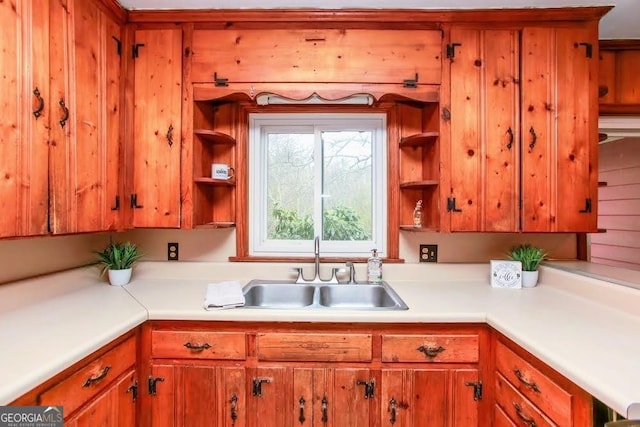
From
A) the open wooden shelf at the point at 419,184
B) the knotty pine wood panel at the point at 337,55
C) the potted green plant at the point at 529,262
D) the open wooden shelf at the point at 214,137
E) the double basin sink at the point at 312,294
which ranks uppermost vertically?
the knotty pine wood panel at the point at 337,55

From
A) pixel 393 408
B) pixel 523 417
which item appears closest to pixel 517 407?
pixel 523 417

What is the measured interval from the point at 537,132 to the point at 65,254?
2571 mm

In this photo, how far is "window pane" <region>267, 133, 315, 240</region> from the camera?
2236 millimetres

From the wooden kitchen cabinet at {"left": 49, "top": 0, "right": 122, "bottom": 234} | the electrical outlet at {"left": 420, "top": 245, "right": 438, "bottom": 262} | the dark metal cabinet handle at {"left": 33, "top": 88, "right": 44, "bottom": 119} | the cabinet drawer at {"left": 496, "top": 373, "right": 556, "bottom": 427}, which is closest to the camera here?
the cabinet drawer at {"left": 496, "top": 373, "right": 556, "bottom": 427}

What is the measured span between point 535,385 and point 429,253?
1012mm

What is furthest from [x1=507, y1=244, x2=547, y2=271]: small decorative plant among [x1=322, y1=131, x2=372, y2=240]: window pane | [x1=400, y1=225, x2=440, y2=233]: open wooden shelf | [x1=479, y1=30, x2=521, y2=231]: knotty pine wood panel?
[x1=322, y1=131, x2=372, y2=240]: window pane

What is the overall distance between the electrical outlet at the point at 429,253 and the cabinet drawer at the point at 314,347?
31.4 inches

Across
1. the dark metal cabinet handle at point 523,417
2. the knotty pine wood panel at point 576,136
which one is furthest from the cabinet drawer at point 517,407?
the knotty pine wood panel at point 576,136

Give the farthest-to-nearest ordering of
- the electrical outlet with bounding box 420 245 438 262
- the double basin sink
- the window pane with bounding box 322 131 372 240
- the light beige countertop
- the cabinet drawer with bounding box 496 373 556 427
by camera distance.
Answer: the window pane with bounding box 322 131 372 240
the electrical outlet with bounding box 420 245 438 262
the double basin sink
the cabinet drawer with bounding box 496 373 556 427
the light beige countertop

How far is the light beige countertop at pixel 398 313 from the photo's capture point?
967 mm

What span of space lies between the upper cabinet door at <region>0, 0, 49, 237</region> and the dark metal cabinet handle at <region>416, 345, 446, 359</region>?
1.60 meters

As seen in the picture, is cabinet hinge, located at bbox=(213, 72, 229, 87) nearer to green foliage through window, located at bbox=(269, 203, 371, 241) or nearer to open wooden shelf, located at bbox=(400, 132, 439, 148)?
green foliage through window, located at bbox=(269, 203, 371, 241)

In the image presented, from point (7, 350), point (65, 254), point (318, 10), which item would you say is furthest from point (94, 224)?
point (318, 10)

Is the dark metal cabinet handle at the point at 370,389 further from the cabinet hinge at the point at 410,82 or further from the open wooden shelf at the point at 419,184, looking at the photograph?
the cabinet hinge at the point at 410,82
